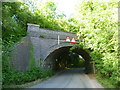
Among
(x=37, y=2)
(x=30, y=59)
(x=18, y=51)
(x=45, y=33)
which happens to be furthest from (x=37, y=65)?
(x=37, y=2)

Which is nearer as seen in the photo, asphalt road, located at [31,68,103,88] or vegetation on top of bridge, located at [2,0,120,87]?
vegetation on top of bridge, located at [2,0,120,87]

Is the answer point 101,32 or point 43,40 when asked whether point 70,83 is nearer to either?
point 101,32

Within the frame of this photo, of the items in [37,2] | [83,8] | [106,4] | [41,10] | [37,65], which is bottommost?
[37,65]

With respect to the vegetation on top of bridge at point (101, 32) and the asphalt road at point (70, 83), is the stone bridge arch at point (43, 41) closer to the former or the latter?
the vegetation on top of bridge at point (101, 32)

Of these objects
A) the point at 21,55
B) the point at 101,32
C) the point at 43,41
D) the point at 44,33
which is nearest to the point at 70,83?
the point at 21,55

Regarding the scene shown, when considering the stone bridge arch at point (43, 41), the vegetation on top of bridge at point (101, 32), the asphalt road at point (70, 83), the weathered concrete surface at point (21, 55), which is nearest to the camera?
the vegetation on top of bridge at point (101, 32)

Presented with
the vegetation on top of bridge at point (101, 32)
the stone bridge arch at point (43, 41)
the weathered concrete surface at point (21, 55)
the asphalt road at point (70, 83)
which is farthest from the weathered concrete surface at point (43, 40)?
the asphalt road at point (70, 83)

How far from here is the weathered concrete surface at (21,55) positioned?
334 inches

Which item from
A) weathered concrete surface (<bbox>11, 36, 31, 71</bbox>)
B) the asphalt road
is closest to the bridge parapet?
weathered concrete surface (<bbox>11, 36, 31, 71</bbox>)

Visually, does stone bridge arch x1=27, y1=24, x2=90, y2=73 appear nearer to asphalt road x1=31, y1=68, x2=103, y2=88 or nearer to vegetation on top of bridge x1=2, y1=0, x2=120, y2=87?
vegetation on top of bridge x1=2, y1=0, x2=120, y2=87

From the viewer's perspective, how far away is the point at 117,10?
5742mm

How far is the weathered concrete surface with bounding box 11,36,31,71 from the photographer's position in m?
8.47

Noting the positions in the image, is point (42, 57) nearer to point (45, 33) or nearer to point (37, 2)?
point (45, 33)

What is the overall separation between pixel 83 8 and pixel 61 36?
2.95 metres
